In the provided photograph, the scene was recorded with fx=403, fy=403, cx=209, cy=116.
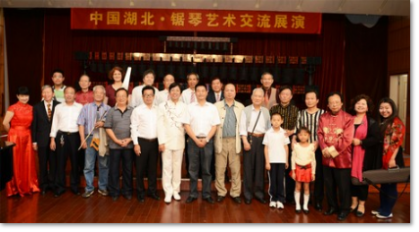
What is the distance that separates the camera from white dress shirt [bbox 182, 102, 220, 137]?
4379 mm

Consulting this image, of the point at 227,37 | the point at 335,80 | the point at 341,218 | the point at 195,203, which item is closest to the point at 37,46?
the point at 227,37

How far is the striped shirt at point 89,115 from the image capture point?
15.1 feet

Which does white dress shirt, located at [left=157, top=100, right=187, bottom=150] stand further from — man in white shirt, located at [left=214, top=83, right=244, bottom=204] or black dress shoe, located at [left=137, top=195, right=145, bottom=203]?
black dress shoe, located at [left=137, top=195, right=145, bottom=203]

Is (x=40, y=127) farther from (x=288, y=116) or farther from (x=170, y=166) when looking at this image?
(x=288, y=116)

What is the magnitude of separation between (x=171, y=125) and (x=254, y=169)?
1.05 meters

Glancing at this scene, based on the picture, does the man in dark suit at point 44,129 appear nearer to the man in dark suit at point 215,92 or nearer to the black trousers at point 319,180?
the man in dark suit at point 215,92

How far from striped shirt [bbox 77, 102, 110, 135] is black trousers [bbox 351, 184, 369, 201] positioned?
2879mm

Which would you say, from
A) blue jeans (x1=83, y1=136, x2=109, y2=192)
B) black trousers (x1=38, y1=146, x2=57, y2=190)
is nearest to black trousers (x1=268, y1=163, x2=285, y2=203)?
blue jeans (x1=83, y1=136, x2=109, y2=192)

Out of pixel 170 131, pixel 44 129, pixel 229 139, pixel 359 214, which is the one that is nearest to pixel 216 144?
pixel 229 139

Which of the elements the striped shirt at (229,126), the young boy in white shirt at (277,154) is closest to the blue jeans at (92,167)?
the striped shirt at (229,126)

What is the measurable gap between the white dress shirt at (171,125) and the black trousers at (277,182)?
1.08 m

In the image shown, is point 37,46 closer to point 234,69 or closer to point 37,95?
point 37,95

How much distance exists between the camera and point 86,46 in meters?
8.05

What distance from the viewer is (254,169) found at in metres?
4.53
